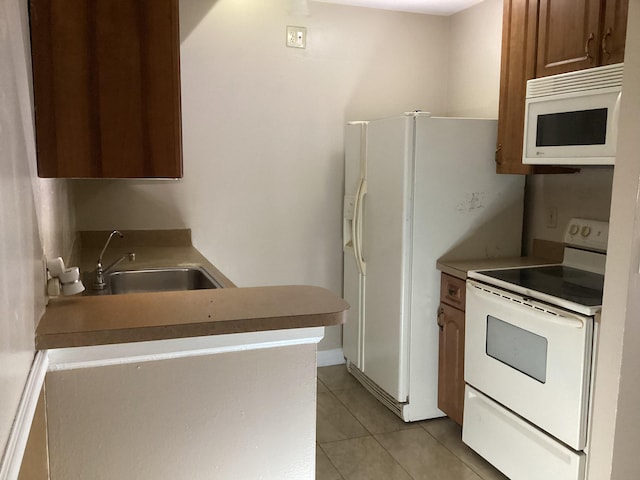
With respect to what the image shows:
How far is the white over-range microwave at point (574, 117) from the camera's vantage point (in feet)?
6.73

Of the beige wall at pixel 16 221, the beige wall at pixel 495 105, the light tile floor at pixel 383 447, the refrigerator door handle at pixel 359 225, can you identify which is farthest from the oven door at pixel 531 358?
the beige wall at pixel 16 221

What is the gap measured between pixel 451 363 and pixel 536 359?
2.11ft

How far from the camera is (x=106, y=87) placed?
123 centimetres

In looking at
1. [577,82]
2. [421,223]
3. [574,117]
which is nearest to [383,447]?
[421,223]

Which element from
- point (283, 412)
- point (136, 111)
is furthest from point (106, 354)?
point (136, 111)

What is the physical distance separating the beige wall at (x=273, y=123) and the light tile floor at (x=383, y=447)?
73cm

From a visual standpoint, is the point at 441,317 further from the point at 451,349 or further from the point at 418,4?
the point at 418,4

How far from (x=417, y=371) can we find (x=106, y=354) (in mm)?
2105

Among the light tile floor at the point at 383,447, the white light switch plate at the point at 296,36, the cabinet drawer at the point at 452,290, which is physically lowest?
the light tile floor at the point at 383,447

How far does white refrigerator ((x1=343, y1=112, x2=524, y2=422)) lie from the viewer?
109 inches

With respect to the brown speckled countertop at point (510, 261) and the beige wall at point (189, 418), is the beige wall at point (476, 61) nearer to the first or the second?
the brown speckled countertop at point (510, 261)

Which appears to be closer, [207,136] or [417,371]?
[417,371]

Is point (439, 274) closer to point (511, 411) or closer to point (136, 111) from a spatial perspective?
point (511, 411)

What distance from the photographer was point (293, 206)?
3.50 m
